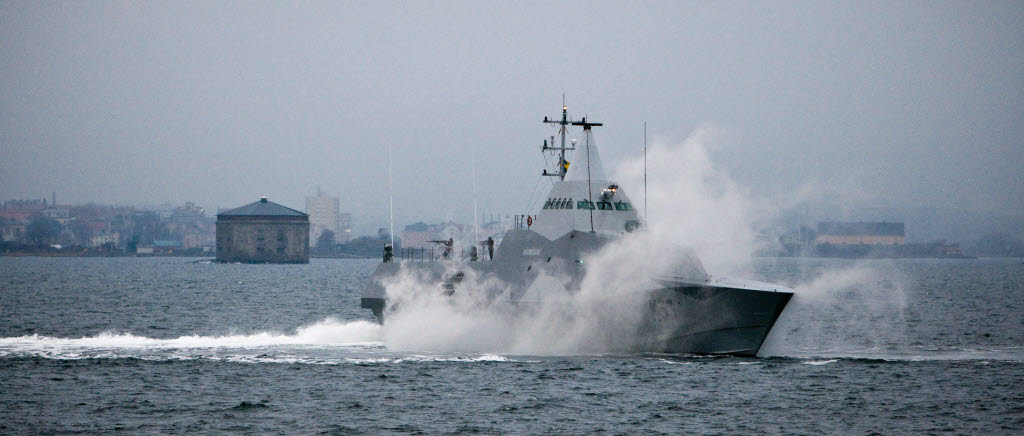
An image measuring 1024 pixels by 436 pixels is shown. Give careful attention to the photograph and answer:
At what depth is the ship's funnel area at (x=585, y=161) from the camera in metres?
42.9

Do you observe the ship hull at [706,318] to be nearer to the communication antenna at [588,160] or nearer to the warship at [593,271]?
the warship at [593,271]

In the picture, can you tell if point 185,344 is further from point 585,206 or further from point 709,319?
point 709,319

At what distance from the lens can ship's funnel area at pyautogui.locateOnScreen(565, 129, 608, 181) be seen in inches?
1689

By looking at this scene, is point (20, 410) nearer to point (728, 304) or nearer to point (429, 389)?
point (429, 389)

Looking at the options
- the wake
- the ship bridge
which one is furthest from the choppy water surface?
the ship bridge

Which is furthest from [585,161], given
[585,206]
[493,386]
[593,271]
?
[493,386]

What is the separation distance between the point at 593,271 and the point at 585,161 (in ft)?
22.4

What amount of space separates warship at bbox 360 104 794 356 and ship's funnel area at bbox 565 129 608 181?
44mm

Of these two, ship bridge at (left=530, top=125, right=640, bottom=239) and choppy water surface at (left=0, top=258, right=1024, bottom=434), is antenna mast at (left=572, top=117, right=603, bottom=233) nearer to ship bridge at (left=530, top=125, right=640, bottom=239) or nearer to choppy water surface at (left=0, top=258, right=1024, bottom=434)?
ship bridge at (left=530, top=125, right=640, bottom=239)

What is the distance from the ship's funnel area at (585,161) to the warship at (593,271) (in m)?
0.04

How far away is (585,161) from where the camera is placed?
43000 millimetres

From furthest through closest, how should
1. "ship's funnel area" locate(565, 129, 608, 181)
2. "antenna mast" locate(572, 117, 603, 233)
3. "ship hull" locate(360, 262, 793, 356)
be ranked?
1. "ship's funnel area" locate(565, 129, 608, 181)
2. "antenna mast" locate(572, 117, 603, 233)
3. "ship hull" locate(360, 262, 793, 356)

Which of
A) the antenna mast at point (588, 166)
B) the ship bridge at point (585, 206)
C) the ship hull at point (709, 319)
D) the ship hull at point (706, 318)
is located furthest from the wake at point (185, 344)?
the ship hull at point (709, 319)

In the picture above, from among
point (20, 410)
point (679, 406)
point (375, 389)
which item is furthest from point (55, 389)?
point (679, 406)
